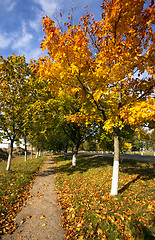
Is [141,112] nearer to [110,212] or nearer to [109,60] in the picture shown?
[109,60]

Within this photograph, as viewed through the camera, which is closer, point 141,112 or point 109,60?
point 141,112

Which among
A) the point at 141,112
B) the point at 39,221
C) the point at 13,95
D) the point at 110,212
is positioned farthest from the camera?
the point at 13,95

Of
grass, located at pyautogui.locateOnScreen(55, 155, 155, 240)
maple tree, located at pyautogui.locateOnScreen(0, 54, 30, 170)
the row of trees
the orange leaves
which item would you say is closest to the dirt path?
grass, located at pyautogui.locateOnScreen(55, 155, 155, 240)

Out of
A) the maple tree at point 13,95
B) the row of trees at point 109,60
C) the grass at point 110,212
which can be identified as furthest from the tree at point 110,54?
the maple tree at point 13,95

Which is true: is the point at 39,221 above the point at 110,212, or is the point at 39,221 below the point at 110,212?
below

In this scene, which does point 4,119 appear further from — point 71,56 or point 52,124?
point 71,56

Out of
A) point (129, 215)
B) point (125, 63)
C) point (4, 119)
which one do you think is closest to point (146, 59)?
point (125, 63)

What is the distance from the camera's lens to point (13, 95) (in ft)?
35.2

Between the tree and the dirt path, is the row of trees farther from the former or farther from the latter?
the dirt path

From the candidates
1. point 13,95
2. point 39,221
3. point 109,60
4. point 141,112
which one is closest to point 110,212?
point 39,221

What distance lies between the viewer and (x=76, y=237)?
3594 millimetres

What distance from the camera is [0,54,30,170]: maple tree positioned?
10172 millimetres

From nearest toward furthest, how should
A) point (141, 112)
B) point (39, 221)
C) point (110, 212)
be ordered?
point (141, 112) < point (39, 221) < point (110, 212)

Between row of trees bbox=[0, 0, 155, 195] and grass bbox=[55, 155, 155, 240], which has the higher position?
row of trees bbox=[0, 0, 155, 195]
